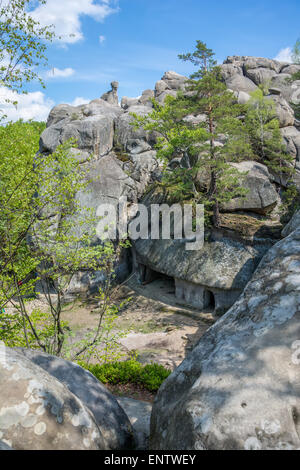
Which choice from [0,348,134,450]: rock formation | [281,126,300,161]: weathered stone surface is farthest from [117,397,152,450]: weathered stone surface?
[281,126,300,161]: weathered stone surface

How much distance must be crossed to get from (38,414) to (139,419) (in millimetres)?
2992

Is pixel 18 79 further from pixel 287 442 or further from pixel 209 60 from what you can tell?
pixel 209 60

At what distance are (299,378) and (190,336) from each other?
11.8m

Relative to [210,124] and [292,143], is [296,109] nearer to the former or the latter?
[292,143]

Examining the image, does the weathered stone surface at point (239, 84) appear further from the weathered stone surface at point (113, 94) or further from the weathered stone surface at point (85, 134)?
the weathered stone surface at point (85, 134)

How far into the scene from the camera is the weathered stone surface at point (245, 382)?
2.14m

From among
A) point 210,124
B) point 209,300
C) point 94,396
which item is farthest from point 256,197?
point 94,396

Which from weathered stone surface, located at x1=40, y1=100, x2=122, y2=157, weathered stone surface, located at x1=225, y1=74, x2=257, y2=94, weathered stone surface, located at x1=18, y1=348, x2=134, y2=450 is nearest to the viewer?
weathered stone surface, located at x1=18, y1=348, x2=134, y2=450

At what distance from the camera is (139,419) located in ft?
16.1

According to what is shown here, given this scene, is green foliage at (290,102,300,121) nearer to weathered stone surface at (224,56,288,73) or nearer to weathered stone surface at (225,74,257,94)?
weathered stone surface at (225,74,257,94)

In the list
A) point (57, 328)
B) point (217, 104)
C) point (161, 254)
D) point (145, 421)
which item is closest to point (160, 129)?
point (217, 104)

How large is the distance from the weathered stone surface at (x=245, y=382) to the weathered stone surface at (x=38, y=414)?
0.73 meters

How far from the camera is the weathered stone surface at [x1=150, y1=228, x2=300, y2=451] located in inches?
84.4

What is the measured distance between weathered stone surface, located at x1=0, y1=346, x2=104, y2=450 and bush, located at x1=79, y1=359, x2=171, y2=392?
17.9 feet
